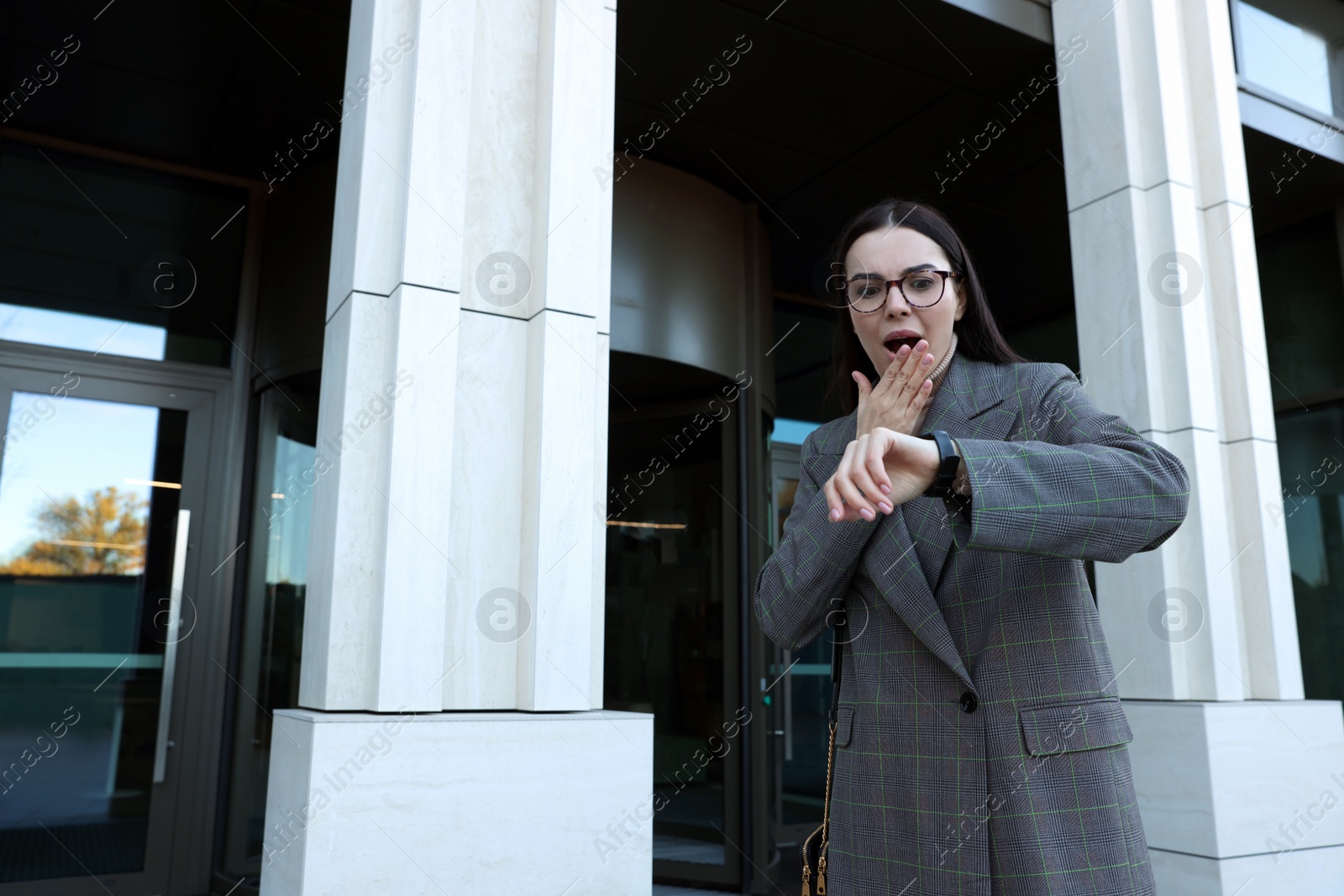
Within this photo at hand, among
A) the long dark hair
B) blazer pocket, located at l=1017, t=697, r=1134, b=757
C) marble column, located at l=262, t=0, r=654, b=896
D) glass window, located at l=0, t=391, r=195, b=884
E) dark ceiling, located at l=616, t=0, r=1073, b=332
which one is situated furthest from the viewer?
glass window, located at l=0, t=391, r=195, b=884

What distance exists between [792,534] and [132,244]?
5.65m

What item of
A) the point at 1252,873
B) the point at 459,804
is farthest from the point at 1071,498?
the point at 1252,873

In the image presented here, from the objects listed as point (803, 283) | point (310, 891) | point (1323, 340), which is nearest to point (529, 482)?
point (310, 891)

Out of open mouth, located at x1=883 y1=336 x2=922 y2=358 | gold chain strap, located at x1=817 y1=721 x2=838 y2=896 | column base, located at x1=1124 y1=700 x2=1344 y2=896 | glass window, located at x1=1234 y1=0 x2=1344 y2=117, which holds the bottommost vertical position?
column base, located at x1=1124 y1=700 x2=1344 y2=896

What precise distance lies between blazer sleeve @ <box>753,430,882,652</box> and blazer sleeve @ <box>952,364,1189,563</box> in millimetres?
193

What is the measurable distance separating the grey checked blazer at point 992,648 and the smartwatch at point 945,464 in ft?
0.08

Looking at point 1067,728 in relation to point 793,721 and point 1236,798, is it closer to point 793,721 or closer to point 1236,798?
point 1236,798

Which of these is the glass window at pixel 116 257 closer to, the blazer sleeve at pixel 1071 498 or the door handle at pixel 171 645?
the door handle at pixel 171 645

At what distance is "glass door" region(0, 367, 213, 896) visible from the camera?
207 inches

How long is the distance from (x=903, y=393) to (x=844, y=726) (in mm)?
515

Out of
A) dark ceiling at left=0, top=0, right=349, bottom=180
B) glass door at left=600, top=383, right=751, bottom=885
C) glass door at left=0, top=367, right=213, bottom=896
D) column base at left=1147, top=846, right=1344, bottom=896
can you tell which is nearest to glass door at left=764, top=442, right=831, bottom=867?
glass door at left=600, top=383, right=751, bottom=885

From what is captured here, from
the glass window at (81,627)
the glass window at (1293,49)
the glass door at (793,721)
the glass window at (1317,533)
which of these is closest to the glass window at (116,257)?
the glass window at (81,627)

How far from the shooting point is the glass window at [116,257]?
18.6 ft

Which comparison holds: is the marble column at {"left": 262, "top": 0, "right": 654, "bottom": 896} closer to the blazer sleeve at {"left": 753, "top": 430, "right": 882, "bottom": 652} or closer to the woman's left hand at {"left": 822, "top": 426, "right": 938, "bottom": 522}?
the blazer sleeve at {"left": 753, "top": 430, "right": 882, "bottom": 652}
